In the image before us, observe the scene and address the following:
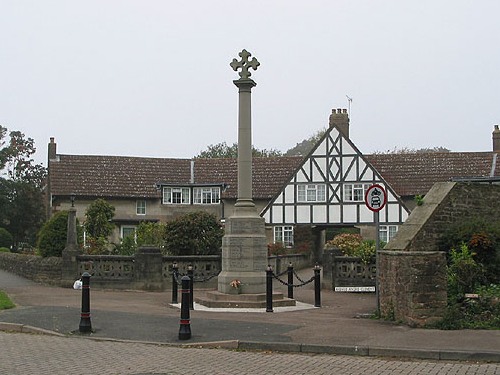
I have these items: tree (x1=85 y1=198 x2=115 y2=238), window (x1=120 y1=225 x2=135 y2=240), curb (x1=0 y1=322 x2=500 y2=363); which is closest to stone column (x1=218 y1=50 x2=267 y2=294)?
curb (x1=0 y1=322 x2=500 y2=363)

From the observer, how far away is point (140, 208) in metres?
50.0

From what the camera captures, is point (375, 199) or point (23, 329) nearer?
point (23, 329)

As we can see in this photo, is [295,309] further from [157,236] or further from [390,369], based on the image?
[157,236]

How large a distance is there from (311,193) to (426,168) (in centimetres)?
890

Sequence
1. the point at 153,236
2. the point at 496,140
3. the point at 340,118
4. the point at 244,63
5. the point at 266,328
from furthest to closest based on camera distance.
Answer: the point at 340,118
the point at 496,140
the point at 153,236
the point at 244,63
the point at 266,328

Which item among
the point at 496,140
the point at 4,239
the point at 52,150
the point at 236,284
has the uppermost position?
the point at 496,140

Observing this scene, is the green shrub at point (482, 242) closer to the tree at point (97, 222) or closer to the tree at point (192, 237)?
the tree at point (192, 237)

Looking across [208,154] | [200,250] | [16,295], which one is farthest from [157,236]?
[208,154]

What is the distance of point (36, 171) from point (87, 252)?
47.5 metres

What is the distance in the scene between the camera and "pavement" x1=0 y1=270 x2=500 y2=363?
36.2 feet

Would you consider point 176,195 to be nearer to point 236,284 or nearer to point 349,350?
point 236,284

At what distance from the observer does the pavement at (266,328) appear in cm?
1104

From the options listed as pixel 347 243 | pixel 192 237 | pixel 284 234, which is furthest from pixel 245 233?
pixel 284 234

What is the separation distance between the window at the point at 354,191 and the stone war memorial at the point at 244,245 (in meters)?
25.1
